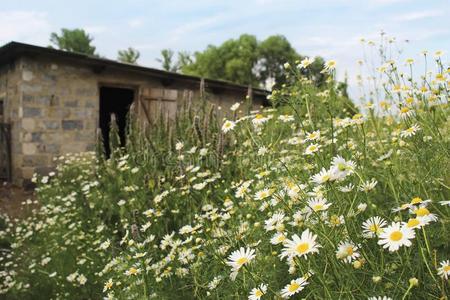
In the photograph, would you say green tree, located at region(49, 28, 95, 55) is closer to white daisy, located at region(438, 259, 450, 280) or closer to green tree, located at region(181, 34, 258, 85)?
green tree, located at region(181, 34, 258, 85)

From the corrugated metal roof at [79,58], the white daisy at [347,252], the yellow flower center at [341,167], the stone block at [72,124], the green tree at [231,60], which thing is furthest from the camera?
the green tree at [231,60]

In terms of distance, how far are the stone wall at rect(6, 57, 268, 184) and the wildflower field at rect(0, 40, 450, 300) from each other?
3.82 metres

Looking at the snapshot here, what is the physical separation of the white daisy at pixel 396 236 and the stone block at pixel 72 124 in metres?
9.23

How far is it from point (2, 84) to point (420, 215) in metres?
11.1

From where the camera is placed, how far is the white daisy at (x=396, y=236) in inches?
59.4

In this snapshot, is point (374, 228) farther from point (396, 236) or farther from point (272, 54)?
point (272, 54)

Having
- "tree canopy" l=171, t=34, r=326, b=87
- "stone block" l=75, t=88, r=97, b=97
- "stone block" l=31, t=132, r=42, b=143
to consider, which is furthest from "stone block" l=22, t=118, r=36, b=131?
"tree canopy" l=171, t=34, r=326, b=87

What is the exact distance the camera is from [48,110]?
986 cm

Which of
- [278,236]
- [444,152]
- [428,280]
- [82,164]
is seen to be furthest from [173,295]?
[82,164]

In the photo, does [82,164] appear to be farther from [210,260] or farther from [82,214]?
[210,260]

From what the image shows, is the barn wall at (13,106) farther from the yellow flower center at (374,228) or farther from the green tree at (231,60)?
the green tree at (231,60)

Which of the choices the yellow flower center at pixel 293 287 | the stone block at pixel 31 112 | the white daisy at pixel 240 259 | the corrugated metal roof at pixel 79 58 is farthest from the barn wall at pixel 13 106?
the yellow flower center at pixel 293 287

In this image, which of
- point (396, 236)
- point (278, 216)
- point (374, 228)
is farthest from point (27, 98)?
point (396, 236)

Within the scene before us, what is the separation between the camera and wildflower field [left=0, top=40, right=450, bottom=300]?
5.88 feet
